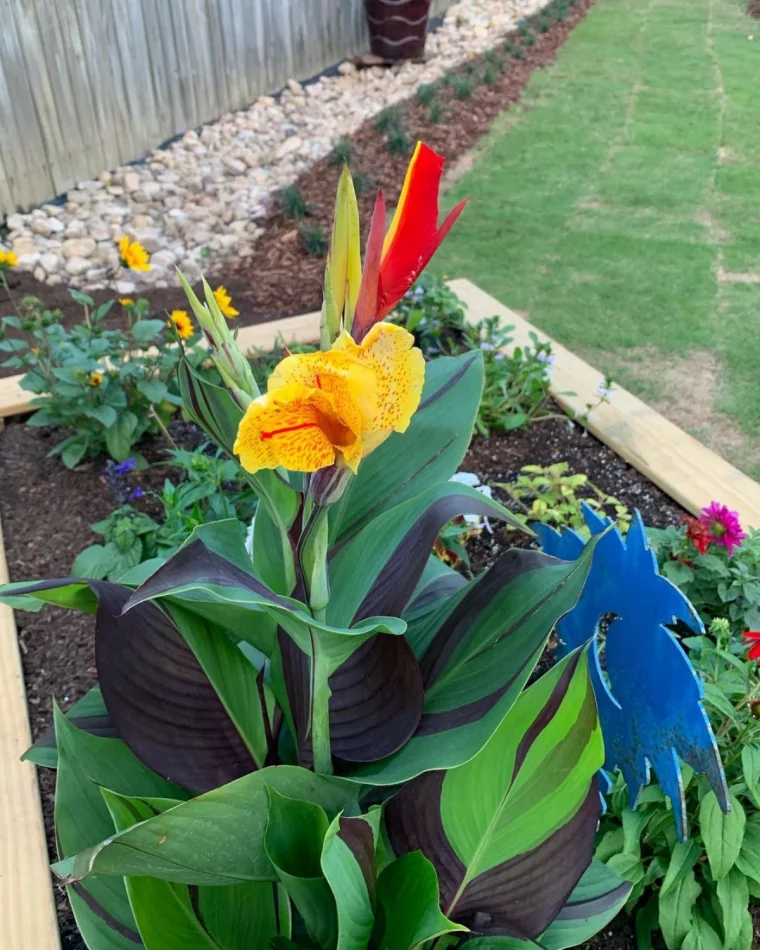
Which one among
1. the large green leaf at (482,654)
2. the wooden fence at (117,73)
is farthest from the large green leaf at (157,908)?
the wooden fence at (117,73)

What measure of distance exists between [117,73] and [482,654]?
4389mm

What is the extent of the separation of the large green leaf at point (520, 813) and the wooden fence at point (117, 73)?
3973mm

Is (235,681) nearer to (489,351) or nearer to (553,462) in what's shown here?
(553,462)

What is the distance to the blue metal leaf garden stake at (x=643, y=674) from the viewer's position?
3.16 ft

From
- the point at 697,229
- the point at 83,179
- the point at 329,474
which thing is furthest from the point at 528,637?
the point at 83,179

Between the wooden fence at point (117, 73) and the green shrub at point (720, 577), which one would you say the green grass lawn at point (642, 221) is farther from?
the wooden fence at point (117, 73)

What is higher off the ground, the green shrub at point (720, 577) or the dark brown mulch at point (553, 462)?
the green shrub at point (720, 577)

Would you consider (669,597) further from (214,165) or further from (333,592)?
(214,165)

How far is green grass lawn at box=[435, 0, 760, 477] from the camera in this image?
9.21 ft

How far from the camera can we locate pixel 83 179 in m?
4.28

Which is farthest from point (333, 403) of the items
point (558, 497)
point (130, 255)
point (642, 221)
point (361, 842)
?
point (642, 221)

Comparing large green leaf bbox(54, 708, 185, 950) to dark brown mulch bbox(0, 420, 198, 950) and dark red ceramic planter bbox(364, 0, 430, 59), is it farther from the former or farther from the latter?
dark red ceramic planter bbox(364, 0, 430, 59)

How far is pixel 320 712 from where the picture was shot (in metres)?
0.85

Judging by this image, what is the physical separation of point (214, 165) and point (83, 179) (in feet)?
2.38
